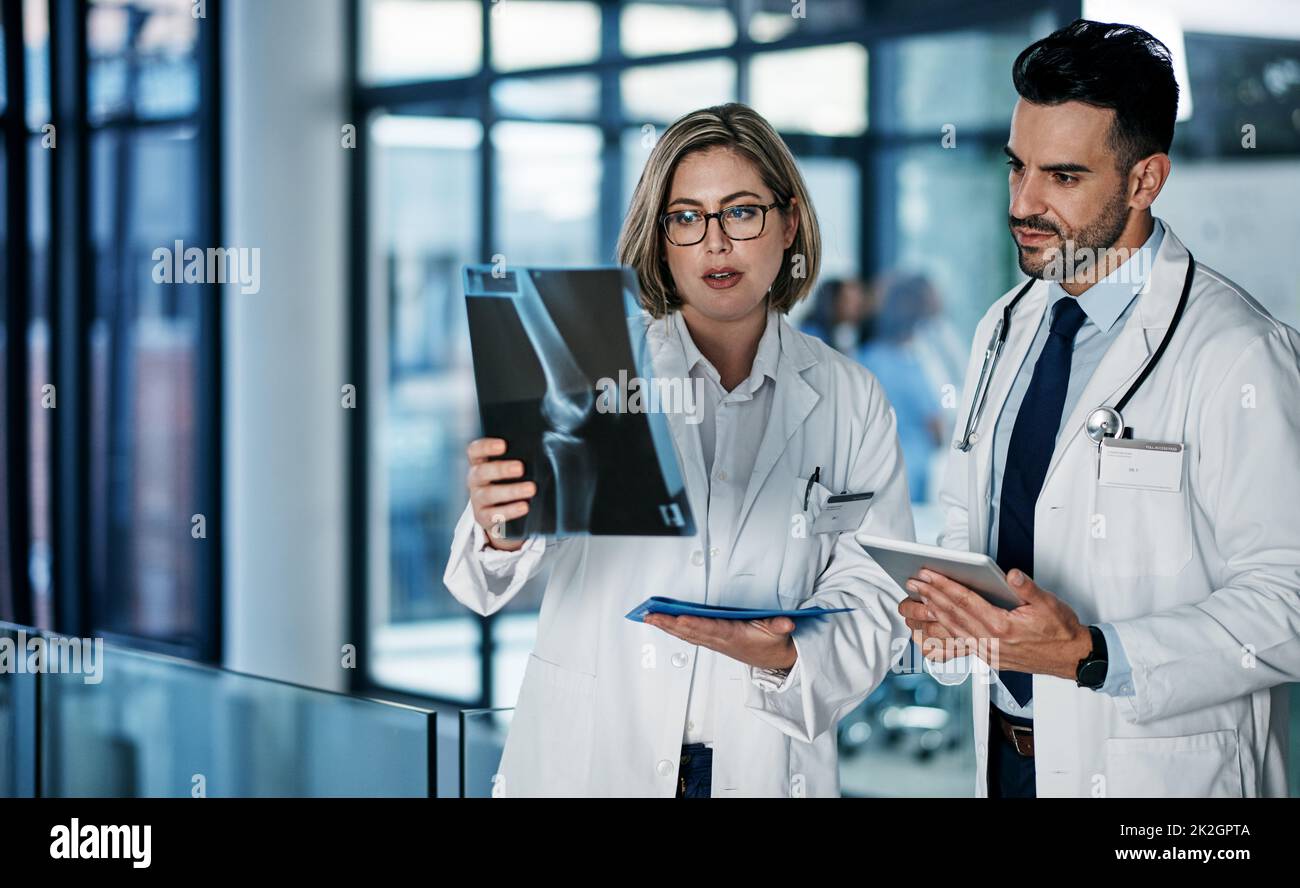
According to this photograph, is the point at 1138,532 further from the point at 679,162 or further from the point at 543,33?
the point at 543,33

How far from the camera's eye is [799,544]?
5.53 feet

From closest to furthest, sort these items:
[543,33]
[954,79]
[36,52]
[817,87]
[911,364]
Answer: [954,79] → [911,364] → [817,87] → [543,33] → [36,52]

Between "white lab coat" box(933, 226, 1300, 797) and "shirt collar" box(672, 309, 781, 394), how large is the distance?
40 cm

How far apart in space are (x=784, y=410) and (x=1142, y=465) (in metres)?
0.46

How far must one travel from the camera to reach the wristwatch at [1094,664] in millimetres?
1554

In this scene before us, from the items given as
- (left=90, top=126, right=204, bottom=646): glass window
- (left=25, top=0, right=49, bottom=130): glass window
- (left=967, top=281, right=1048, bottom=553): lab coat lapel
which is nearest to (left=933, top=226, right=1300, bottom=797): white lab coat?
(left=967, top=281, right=1048, bottom=553): lab coat lapel

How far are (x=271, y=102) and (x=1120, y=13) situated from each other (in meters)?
2.88

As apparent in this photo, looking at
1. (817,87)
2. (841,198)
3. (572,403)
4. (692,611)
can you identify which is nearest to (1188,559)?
(692,611)

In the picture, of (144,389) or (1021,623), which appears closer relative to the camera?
(1021,623)

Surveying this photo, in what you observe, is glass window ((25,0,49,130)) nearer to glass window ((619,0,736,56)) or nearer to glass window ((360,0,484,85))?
glass window ((360,0,484,85))

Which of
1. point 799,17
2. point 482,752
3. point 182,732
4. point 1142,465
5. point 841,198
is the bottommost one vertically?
point 182,732

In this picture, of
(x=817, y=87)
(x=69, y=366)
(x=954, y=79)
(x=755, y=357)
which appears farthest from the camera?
(x=69, y=366)
